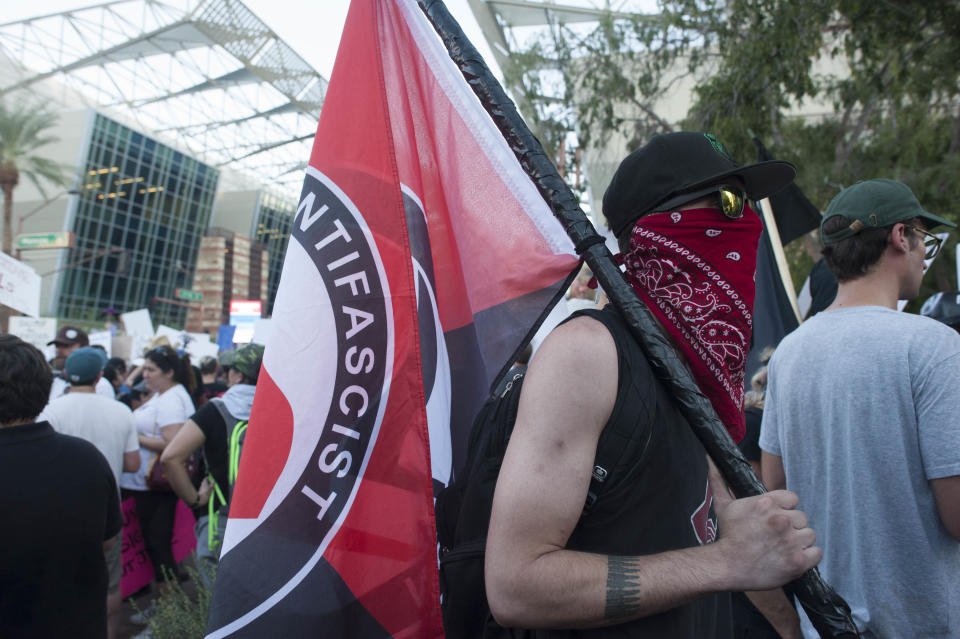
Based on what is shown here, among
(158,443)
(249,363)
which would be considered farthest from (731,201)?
(158,443)

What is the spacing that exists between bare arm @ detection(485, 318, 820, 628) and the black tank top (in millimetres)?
43

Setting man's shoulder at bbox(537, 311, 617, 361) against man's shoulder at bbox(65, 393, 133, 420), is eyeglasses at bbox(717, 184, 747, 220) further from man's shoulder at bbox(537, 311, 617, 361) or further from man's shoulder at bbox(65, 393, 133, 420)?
man's shoulder at bbox(65, 393, 133, 420)

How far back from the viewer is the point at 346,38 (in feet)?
5.80

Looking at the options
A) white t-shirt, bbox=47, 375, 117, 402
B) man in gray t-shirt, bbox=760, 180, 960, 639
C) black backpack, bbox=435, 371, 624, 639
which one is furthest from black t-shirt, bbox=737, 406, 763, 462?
white t-shirt, bbox=47, 375, 117, 402

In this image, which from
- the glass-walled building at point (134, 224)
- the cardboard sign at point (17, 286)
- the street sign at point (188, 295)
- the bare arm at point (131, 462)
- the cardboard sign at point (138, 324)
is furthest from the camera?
the street sign at point (188, 295)

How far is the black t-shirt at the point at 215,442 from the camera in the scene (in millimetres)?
4465

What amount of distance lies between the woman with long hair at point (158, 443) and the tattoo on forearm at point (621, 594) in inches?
195

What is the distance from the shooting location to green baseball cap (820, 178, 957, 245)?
7.06ft

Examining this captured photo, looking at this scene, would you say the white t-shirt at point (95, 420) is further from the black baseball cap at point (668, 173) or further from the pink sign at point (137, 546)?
the black baseball cap at point (668, 173)

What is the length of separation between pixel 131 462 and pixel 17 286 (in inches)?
115

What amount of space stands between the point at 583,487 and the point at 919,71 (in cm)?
1258

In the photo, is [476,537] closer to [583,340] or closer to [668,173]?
[583,340]

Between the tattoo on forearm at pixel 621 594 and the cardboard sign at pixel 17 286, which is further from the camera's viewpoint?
the cardboard sign at pixel 17 286

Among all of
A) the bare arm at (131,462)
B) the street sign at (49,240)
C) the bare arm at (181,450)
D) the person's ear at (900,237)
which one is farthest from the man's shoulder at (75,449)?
the street sign at (49,240)
